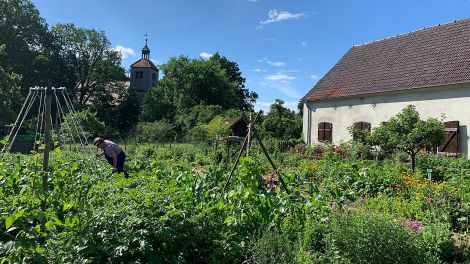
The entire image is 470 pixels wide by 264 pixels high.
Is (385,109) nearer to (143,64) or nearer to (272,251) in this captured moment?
(272,251)

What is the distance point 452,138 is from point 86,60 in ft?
129

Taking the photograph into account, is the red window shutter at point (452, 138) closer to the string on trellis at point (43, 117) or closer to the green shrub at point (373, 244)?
the string on trellis at point (43, 117)

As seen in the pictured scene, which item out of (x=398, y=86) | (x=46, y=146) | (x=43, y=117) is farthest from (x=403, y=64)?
(x=46, y=146)

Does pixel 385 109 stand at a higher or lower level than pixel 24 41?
lower

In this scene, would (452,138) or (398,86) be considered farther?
(398,86)

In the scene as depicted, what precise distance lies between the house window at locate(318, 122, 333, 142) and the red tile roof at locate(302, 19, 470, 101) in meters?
1.41

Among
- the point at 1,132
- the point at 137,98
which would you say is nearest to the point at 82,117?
the point at 1,132

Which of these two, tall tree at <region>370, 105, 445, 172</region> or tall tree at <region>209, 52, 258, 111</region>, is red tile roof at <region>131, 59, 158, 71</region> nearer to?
tall tree at <region>209, 52, 258, 111</region>

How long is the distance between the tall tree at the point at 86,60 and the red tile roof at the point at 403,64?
29.3 metres

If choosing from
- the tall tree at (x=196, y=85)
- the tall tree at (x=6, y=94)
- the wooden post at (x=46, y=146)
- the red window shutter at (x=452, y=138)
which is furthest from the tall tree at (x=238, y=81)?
the wooden post at (x=46, y=146)

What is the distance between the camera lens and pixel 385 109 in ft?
57.4

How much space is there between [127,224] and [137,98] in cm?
4321

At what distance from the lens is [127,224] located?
126 inches

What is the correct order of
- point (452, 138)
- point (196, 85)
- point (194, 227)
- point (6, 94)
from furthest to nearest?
point (196, 85)
point (6, 94)
point (452, 138)
point (194, 227)
